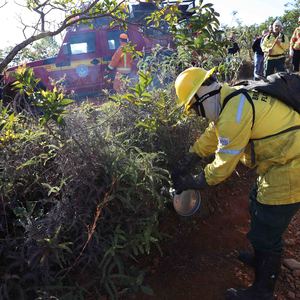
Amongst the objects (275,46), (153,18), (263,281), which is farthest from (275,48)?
(263,281)

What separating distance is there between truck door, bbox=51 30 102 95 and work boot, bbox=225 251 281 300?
7.02m

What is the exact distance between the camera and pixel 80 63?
906 cm

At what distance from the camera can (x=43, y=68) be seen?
8.69 m

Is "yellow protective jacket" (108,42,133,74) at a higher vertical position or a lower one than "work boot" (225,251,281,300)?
higher

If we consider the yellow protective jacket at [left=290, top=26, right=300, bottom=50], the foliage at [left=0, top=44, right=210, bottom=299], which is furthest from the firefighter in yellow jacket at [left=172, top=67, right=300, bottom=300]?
the yellow protective jacket at [left=290, top=26, right=300, bottom=50]

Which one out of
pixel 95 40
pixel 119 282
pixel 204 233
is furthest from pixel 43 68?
pixel 119 282

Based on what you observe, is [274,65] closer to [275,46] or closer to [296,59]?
[275,46]

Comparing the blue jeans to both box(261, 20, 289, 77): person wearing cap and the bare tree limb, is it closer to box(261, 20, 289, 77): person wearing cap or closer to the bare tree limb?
box(261, 20, 289, 77): person wearing cap

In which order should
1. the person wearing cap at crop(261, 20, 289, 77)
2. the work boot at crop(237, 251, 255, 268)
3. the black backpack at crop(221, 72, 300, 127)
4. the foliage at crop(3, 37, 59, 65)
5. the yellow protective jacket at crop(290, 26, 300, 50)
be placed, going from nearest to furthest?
the black backpack at crop(221, 72, 300, 127) → the work boot at crop(237, 251, 255, 268) → the foliage at crop(3, 37, 59, 65) → the person wearing cap at crop(261, 20, 289, 77) → the yellow protective jacket at crop(290, 26, 300, 50)

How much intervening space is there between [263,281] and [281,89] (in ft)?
4.03

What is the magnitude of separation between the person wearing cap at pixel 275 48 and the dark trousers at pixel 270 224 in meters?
6.00

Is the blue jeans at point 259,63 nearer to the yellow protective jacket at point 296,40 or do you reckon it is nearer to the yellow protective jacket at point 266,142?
the yellow protective jacket at point 296,40

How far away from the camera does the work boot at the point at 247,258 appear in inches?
104

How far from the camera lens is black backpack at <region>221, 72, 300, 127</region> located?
211cm
